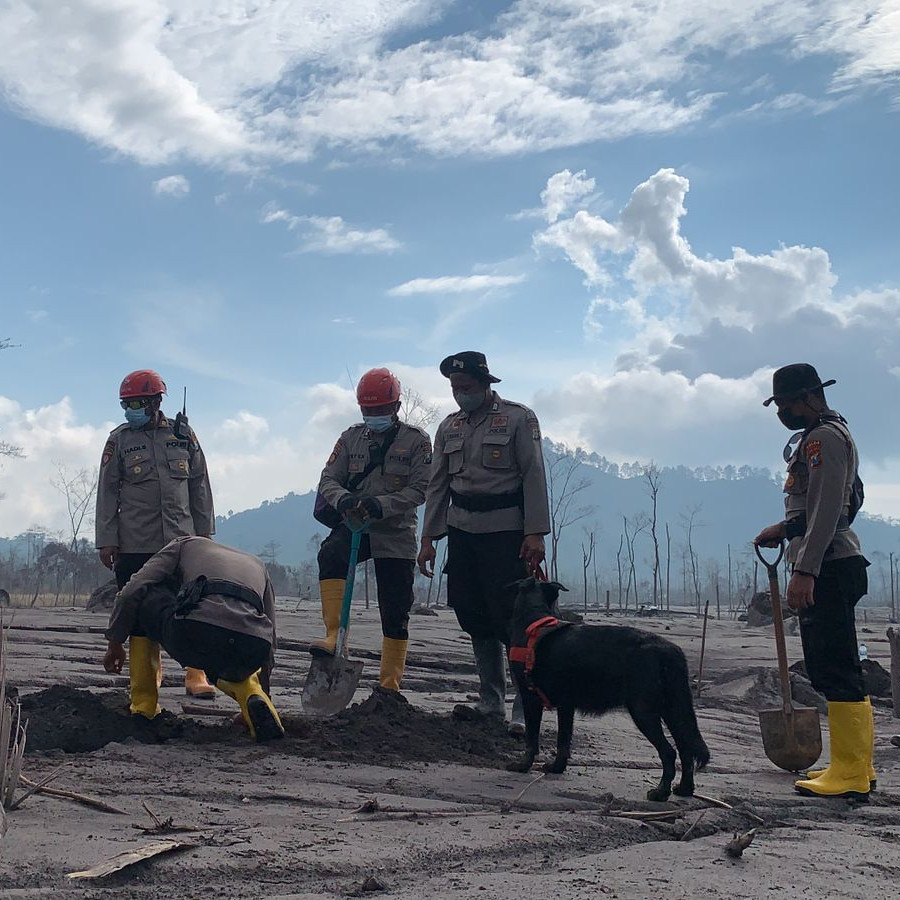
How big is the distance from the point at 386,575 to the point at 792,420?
7.88 ft

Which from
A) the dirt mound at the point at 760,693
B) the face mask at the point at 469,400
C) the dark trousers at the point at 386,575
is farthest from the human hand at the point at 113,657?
the dirt mound at the point at 760,693

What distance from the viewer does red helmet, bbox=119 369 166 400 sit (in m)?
6.27

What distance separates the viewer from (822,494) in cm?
425

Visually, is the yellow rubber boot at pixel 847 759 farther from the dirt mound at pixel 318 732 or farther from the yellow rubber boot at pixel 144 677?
the yellow rubber boot at pixel 144 677

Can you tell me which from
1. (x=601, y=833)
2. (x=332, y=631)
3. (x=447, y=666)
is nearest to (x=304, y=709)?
(x=332, y=631)

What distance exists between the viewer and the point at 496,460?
549cm

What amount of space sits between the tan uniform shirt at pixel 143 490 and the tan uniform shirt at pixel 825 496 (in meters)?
3.73

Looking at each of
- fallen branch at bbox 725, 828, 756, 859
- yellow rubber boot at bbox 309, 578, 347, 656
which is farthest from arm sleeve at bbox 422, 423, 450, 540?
fallen branch at bbox 725, 828, 756, 859

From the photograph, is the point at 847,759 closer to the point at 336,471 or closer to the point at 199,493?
the point at 336,471

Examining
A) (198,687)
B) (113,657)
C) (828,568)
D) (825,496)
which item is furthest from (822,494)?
(198,687)

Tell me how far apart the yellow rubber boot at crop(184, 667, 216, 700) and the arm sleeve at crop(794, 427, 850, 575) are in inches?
140

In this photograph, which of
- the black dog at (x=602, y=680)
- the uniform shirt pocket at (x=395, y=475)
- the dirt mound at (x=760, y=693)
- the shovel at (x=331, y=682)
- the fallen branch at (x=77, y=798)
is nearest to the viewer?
the fallen branch at (x=77, y=798)

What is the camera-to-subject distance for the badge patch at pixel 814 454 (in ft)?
Answer: 14.1

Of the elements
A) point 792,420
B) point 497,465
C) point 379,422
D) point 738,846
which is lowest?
point 738,846
